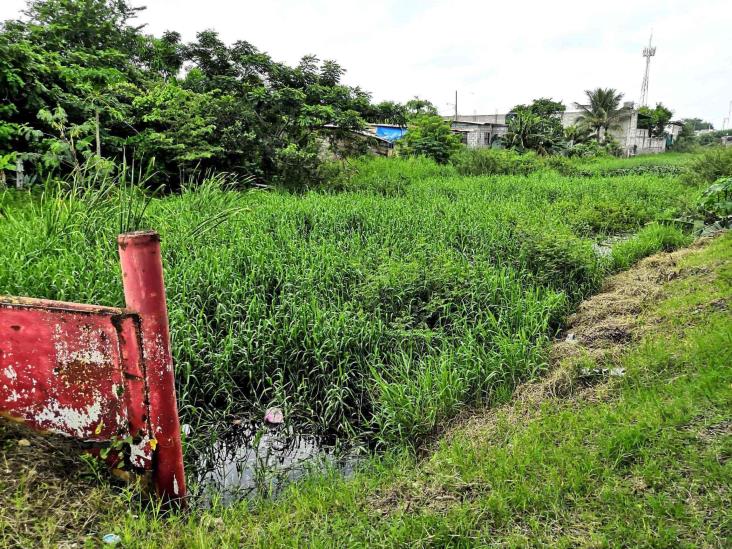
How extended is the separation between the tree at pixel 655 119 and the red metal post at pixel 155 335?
133 feet

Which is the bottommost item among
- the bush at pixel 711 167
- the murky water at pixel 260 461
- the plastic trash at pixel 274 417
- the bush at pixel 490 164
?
the murky water at pixel 260 461

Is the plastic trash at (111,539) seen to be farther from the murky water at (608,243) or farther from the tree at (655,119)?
the tree at (655,119)

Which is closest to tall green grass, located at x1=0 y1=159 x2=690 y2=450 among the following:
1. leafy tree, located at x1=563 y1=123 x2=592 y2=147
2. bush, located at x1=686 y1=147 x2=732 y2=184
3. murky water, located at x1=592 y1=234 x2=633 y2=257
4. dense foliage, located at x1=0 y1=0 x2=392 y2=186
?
murky water, located at x1=592 y1=234 x2=633 y2=257

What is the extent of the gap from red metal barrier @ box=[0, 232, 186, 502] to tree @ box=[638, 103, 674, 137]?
40.7m

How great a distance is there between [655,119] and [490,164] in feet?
93.3

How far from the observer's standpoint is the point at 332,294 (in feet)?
13.8

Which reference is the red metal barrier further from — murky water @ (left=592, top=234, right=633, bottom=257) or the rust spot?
murky water @ (left=592, top=234, right=633, bottom=257)

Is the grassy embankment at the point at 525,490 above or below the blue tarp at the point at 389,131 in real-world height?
below

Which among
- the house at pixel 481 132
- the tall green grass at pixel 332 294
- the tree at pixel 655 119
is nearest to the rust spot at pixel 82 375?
the tall green grass at pixel 332 294

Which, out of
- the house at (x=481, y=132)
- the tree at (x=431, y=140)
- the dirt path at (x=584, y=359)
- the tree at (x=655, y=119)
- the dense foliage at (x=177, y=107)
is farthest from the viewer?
the tree at (x=655, y=119)

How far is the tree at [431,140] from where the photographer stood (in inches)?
597

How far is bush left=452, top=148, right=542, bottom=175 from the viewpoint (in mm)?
14031

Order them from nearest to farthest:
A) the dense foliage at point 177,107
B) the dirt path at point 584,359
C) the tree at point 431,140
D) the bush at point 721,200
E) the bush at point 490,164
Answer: the dirt path at point 584,359
the bush at point 721,200
the dense foliage at point 177,107
the bush at point 490,164
the tree at point 431,140

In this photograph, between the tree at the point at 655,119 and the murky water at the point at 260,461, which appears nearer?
the murky water at the point at 260,461
